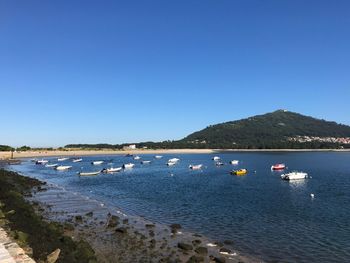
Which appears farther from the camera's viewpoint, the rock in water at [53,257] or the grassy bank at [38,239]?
the grassy bank at [38,239]

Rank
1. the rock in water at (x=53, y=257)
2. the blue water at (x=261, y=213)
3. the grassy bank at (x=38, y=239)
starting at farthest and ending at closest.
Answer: the blue water at (x=261, y=213), the grassy bank at (x=38, y=239), the rock in water at (x=53, y=257)

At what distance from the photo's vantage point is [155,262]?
2778cm

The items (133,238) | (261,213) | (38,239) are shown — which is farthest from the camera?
(261,213)

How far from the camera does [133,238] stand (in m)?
34.6

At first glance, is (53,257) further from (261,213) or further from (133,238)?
(261,213)

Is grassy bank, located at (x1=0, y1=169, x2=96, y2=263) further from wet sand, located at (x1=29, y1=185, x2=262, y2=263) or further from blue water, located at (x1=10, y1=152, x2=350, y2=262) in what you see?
blue water, located at (x1=10, y1=152, x2=350, y2=262)

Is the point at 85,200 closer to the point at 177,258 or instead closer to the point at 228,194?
the point at 228,194

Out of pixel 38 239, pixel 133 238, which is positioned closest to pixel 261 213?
pixel 133 238

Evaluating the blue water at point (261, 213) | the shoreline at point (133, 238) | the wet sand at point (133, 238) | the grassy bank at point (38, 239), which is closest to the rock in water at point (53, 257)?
the grassy bank at point (38, 239)

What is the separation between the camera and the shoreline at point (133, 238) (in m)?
29.2

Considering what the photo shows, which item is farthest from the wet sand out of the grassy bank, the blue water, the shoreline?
the grassy bank

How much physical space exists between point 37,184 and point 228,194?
124ft

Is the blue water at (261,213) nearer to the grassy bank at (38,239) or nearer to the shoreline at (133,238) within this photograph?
the shoreline at (133,238)

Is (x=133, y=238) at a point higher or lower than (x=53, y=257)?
lower
